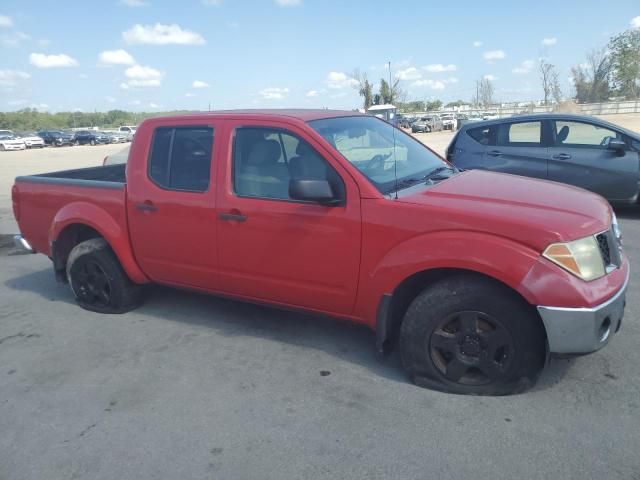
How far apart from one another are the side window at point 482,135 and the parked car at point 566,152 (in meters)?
0.02

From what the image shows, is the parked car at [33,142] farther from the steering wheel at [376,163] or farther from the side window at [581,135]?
the steering wheel at [376,163]

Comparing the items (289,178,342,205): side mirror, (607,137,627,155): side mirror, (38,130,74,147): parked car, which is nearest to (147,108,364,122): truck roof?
(289,178,342,205): side mirror

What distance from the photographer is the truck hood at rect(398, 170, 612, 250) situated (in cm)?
296

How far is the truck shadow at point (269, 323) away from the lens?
152 inches

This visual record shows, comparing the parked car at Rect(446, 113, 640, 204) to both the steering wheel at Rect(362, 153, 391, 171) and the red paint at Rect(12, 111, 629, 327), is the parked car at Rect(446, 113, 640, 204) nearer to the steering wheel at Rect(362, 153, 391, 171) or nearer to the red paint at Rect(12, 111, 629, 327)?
the red paint at Rect(12, 111, 629, 327)

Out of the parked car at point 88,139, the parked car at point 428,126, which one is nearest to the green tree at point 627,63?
the parked car at point 428,126

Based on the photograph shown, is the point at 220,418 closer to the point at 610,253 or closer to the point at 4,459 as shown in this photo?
the point at 4,459

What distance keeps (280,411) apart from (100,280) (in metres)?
2.56

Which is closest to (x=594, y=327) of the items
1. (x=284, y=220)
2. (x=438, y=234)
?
(x=438, y=234)

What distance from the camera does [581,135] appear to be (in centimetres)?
810

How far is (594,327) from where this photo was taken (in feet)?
9.50

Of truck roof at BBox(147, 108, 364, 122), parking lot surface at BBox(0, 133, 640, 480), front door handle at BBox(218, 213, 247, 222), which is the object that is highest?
truck roof at BBox(147, 108, 364, 122)

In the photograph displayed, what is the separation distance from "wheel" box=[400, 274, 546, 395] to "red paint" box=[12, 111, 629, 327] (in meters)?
0.15

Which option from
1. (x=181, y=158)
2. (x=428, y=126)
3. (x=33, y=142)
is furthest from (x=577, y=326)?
(x=33, y=142)
